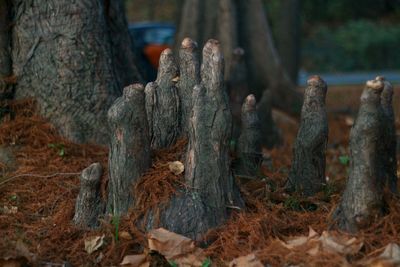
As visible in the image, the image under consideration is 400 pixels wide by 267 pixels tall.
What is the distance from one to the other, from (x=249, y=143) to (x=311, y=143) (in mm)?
712

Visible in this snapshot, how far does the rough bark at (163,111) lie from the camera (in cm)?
668

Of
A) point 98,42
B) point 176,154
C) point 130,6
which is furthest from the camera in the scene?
point 130,6

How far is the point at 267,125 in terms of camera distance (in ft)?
36.5

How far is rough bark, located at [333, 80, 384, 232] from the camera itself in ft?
18.3

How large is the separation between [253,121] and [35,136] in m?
1.84

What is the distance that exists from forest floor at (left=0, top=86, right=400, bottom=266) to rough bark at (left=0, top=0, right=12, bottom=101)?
0.38 m

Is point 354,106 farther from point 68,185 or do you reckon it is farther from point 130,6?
point 130,6

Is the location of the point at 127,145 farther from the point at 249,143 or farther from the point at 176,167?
the point at 249,143

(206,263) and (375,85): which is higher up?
(375,85)

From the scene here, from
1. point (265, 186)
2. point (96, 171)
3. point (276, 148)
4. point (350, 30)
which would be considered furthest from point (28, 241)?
point (350, 30)

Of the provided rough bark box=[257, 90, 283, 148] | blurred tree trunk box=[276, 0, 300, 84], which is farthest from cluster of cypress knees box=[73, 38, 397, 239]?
blurred tree trunk box=[276, 0, 300, 84]

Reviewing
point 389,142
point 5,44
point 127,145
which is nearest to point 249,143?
point 127,145

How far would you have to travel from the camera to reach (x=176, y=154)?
21.2ft

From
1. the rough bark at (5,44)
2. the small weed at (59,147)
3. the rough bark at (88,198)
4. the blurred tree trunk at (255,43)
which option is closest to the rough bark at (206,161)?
the rough bark at (88,198)
